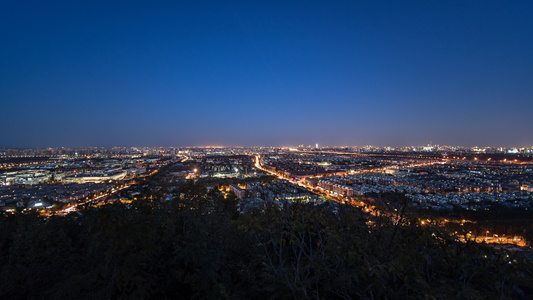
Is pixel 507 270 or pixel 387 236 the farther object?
pixel 387 236

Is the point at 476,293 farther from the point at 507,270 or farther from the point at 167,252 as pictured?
the point at 167,252

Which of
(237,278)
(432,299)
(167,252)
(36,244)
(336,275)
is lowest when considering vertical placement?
(36,244)

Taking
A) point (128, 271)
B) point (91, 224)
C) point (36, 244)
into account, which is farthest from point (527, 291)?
point (36, 244)

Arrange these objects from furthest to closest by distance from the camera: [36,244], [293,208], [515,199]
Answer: [515,199], [36,244], [293,208]

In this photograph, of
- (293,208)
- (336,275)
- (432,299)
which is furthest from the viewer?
(293,208)

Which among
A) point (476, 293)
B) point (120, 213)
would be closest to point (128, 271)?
point (120, 213)

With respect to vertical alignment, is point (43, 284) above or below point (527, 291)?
below

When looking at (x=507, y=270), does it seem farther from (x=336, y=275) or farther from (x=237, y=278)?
(x=237, y=278)
